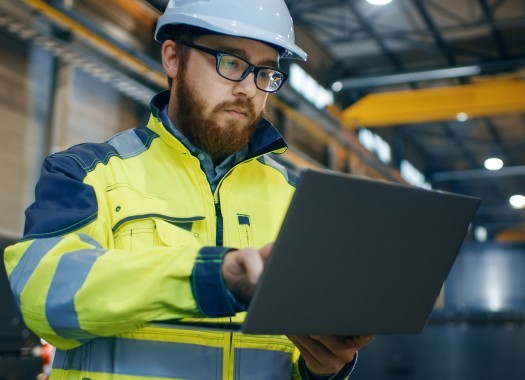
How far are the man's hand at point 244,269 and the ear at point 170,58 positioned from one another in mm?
800

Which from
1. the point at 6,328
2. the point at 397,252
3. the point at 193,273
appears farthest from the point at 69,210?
the point at 6,328

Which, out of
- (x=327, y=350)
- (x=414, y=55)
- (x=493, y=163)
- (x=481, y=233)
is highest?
(x=414, y=55)

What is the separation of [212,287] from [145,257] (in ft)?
0.42

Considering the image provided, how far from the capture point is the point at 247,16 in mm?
1700

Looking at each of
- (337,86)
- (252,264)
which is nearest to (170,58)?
(252,264)

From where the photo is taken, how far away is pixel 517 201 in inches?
779

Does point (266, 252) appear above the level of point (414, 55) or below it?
below

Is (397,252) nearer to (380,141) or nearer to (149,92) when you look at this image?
(149,92)

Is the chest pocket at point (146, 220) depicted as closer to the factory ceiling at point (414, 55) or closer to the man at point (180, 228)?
the man at point (180, 228)

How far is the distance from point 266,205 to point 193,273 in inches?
24.1

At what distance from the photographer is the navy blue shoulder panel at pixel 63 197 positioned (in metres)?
1.35

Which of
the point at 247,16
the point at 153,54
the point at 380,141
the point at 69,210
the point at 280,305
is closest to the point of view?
the point at 280,305

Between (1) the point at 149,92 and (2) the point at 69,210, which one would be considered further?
(1) the point at 149,92

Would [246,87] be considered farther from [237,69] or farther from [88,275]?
[88,275]
